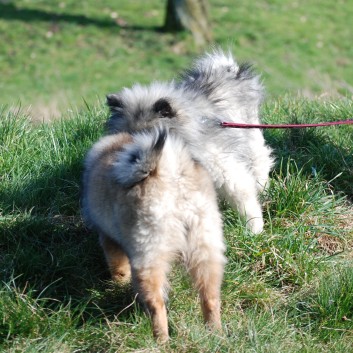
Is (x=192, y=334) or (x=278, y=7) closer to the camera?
(x=192, y=334)

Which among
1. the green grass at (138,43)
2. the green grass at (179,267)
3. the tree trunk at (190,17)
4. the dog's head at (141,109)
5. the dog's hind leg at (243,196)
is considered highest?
the dog's head at (141,109)

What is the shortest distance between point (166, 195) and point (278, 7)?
14736 millimetres

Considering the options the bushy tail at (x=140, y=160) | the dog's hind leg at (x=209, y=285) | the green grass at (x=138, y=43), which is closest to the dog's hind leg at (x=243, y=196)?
the dog's hind leg at (x=209, y=285)

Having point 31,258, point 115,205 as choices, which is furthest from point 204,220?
point 31,258

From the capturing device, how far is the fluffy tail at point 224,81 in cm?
503

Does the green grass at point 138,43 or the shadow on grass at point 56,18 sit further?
the shadow on grass at point 56,18

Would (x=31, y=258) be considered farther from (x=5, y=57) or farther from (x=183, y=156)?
(x=5, y=57)

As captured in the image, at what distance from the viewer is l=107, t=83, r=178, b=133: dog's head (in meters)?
4.30

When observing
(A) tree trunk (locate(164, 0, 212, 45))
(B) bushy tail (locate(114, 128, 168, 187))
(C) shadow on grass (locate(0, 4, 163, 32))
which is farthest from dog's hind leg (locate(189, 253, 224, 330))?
(C) shadow on grass (locate(0, 4, 163, 32))

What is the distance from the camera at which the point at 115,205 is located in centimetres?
371

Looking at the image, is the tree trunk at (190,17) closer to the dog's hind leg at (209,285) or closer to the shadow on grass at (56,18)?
the shadow on grass at (56,18)

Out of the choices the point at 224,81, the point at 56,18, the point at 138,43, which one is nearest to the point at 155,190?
the point at 224,81

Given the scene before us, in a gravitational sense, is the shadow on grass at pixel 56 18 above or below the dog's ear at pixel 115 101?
below

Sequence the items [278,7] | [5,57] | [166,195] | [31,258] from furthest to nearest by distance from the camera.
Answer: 1. [278,7]
2. [5,57]
3. [31,258]
4. [166,195]
